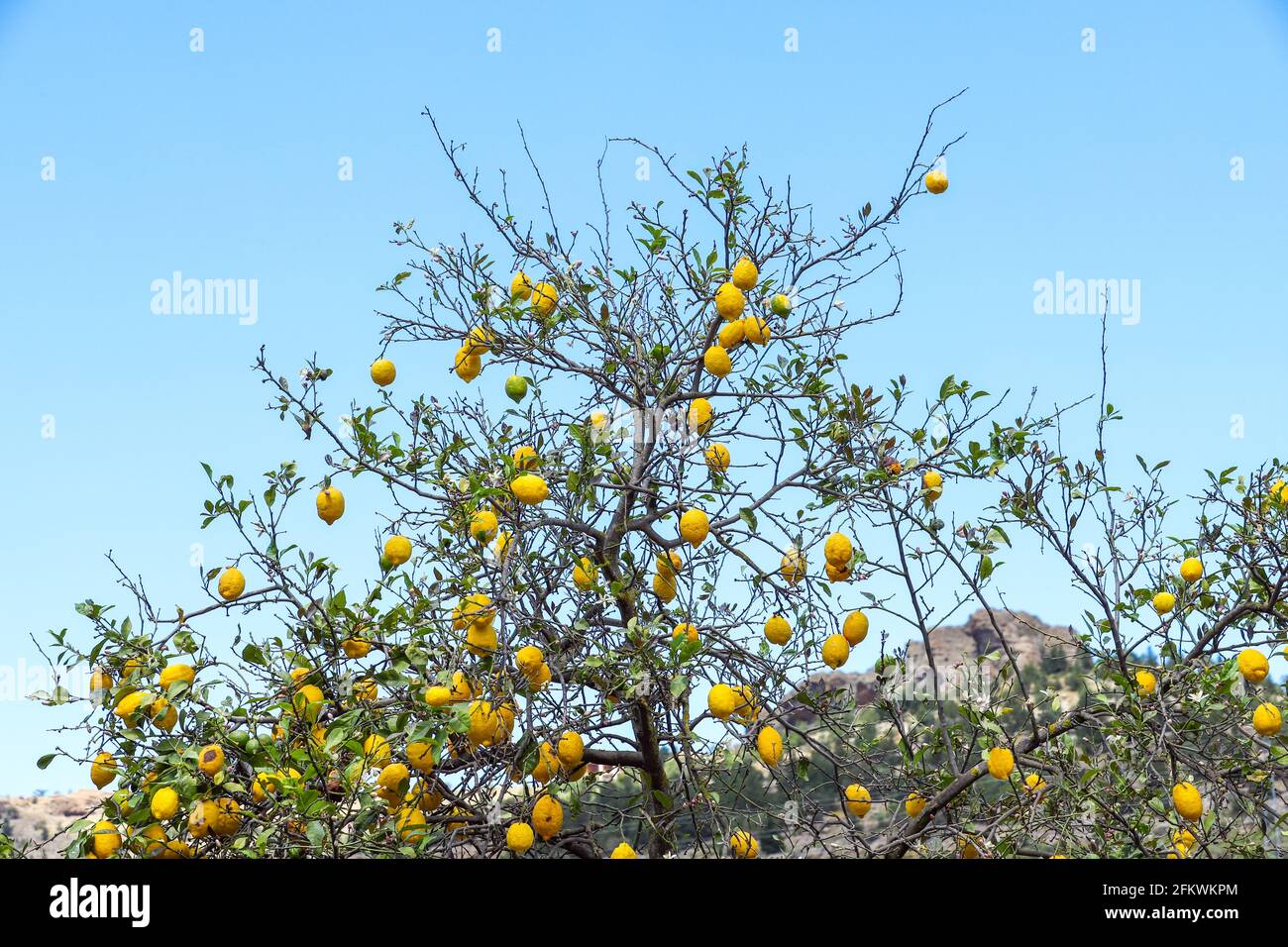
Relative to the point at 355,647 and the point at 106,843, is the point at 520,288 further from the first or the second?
the point at 106,843

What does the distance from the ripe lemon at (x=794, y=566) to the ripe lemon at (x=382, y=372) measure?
1.56 meters

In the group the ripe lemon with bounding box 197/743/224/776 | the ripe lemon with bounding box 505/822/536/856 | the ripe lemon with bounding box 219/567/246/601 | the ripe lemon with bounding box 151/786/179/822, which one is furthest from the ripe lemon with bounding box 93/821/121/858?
the ripe lemon with bounding box 505/822/536/856

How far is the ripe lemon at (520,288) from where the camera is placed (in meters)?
3.91

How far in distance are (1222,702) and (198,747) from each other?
318 cm

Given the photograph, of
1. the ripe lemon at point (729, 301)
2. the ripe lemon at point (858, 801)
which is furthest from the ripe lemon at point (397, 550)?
the ripe lemon at point (858, 801)

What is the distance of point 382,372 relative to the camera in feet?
13.1

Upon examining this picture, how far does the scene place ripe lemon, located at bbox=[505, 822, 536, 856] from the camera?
290 centimetres

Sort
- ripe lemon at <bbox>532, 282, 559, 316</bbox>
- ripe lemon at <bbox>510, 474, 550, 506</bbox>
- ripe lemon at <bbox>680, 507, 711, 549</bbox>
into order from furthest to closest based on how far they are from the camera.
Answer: ripe lemon at <bbox>532, 282, 559, 316</bbox> < ripe lemon at <bbox>680, 507, 711, 549</bbox> < ripe lemon at <bbox>510, 474, 550, 506</bbox>

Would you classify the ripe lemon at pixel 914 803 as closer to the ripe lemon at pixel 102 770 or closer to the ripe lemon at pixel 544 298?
the ripe lemon at pixel 544 298

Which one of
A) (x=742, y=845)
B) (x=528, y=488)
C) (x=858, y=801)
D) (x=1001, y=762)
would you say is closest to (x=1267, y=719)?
(x=1001, y=762)

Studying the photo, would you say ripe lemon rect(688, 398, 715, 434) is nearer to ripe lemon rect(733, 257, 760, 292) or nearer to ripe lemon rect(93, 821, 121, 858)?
ripe lemon rect(733, 257, 760, 292)

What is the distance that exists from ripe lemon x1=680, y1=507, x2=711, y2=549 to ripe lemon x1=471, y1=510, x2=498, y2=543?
57cm
